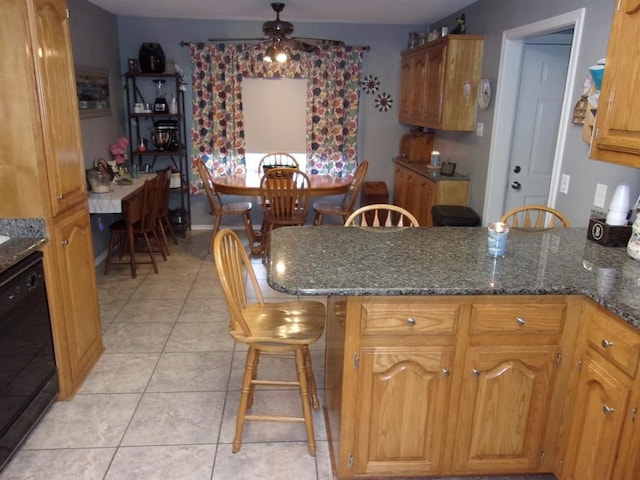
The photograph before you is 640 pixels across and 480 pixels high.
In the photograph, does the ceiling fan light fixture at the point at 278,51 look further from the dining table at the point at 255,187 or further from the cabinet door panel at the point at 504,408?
the cabinet door panel at the point at 504,408

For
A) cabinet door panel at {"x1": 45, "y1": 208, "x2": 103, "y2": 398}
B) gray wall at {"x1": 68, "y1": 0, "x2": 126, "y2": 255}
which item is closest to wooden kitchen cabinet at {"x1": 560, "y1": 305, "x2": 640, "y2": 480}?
cabinet door panel at {"x1": 45, "y1": 208, "x2": 103, "y2": 398}

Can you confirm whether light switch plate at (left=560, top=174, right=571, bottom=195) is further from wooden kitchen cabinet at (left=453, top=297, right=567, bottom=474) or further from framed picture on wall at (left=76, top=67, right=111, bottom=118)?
framed picture on wall at (left=76, top=67, right=111, bottom=118)

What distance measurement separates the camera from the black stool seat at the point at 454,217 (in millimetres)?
4043

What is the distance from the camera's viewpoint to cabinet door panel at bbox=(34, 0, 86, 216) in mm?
2145

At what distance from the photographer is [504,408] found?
1.83 meters

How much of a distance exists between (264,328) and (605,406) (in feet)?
4.08

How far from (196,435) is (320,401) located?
2.06 ft

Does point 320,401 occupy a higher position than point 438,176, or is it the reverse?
point 438,176

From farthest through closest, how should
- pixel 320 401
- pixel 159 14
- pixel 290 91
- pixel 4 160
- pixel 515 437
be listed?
pixel 290 91 < pixel 159 14 < pixel 320 401 < pixel 4 160 < pixel 515 437

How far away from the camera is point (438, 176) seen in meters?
4.48

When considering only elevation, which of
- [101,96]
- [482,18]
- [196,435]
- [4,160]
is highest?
[482,18]

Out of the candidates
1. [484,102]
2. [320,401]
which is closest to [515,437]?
[320,401]

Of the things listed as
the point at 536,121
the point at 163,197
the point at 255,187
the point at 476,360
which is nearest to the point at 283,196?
the point at 255,187

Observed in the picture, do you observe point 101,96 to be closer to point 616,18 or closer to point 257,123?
point 257,123
